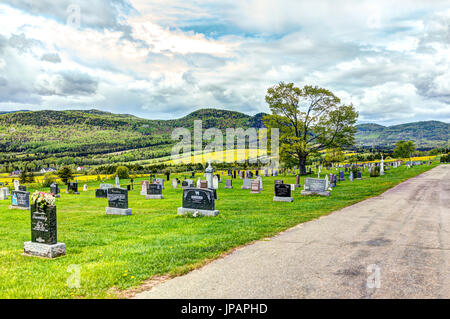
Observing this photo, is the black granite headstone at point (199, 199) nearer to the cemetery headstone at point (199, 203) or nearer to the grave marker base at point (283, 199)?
the cemetery headstone at point (199, 203)

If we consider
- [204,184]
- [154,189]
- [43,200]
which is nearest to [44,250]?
[43,200]

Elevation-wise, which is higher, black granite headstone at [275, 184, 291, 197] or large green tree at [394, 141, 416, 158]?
large green tree at [394, 141, 416, 158]

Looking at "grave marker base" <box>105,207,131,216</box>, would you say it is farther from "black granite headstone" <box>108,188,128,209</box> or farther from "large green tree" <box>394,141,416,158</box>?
"large green tree" <box>394,141,416,158</box>

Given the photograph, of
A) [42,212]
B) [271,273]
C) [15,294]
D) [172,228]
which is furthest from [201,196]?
[15,294]

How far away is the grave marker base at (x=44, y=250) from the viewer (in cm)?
769

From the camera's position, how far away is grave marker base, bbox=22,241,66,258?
7691mm

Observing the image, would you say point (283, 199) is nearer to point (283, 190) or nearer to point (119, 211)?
point (283, 190)

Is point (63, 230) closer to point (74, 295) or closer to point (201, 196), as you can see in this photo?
point (201, 196)

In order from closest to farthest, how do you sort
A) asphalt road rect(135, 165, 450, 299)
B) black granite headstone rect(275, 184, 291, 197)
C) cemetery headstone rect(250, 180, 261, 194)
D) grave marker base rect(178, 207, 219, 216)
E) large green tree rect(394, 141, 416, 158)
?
asphalt road rect(135, 165, 450, 299)
grave marker base rect(178, 207, 219, 216)
black granite headstone rect(275, 184, 291, 197)
cemetery headstone rect(250, 180, 261, 194)
large green tree rect(394, 141, 416, 158)

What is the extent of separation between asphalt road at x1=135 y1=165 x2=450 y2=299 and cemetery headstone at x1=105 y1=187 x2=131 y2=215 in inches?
338

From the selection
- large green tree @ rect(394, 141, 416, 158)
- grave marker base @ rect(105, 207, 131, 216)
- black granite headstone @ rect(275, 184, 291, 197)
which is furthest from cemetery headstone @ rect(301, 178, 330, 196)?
large green tree @ rect(394, 141, 416, 158)

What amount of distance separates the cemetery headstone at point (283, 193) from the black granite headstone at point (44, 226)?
1366cm

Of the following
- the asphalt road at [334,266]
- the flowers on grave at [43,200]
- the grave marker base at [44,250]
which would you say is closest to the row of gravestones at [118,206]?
the grave marker base at [44,250]

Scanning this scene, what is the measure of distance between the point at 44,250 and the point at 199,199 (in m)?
6.79
